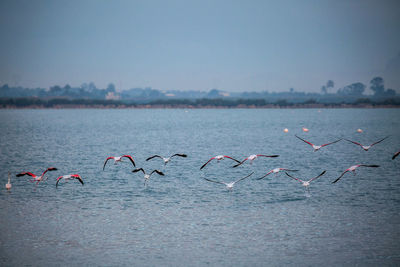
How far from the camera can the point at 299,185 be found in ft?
85.9

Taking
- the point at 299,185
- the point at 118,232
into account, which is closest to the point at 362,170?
the point at 299,185

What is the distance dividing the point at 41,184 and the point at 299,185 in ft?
53.1

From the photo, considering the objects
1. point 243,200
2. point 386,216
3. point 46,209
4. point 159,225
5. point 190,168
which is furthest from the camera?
point 190,168

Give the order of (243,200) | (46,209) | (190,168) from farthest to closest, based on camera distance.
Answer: (190,168) → (243,200) → (46,209)

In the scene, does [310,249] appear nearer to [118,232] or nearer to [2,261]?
[118,232]

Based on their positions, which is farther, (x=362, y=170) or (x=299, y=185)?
(x=362, y=170)

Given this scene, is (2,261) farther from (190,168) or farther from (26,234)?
(190,168)

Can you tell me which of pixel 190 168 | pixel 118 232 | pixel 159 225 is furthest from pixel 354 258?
pixel 190 168

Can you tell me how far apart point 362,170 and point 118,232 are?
872 inches

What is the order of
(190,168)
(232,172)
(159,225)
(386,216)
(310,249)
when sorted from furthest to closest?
1. (190,168)
2. (232,172)
3. (386,216)
4. (159,225)
5. (310,249)

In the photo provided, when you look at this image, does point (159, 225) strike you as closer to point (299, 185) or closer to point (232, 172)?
point (299, 185)

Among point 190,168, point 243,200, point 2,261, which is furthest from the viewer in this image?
point 190,168

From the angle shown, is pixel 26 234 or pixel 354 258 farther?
pixel 26 234

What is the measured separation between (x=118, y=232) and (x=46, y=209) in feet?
18.1
